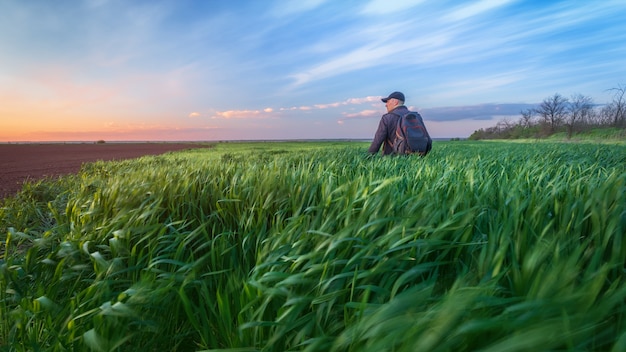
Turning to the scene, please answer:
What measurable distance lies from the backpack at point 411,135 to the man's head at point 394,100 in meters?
0.48

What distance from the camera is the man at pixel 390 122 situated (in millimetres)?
7145

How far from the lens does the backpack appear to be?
6898 mm

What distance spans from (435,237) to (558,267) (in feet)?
1.83

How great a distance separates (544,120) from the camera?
157ft

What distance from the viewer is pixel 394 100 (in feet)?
24.1

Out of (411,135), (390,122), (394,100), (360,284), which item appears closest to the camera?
(360,284)

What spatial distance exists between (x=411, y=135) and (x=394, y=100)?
98cm

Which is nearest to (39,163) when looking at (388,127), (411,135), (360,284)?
(388,127)

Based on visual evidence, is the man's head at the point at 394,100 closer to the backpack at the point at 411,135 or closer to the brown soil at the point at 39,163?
the backpack at the point at 411,135

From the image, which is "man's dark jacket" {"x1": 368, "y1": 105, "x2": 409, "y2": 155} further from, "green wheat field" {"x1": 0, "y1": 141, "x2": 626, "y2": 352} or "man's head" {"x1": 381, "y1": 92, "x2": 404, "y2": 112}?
"green wheat field" {"x1": 0, "y1": 141, "x2": 626, "y2": 352}

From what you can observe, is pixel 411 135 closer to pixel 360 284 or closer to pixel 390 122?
pixel 390 122

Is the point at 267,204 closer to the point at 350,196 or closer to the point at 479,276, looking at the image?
the point at 350,196

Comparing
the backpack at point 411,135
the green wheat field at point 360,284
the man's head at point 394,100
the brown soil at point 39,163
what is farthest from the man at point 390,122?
the brown soil at point 39,163

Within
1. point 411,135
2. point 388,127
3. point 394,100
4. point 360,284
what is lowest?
point 360,284
